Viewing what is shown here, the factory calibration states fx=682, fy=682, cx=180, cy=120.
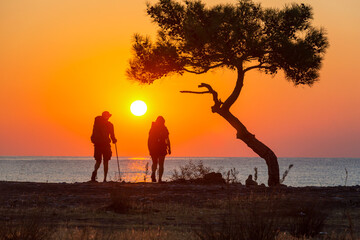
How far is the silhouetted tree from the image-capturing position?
27.7 meters

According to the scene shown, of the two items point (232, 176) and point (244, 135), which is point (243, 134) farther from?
point (232, 176)

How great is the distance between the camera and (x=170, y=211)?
17.0 m

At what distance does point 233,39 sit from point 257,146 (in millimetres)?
4493

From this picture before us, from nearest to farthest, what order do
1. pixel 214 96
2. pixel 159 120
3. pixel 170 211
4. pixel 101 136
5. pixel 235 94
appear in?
pixel 170 211
pixel 101 136
pixel 159 120
pixel 235 94
pixel 214 96

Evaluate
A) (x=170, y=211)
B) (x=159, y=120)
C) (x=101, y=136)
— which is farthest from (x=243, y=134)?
(x=170, y=211)

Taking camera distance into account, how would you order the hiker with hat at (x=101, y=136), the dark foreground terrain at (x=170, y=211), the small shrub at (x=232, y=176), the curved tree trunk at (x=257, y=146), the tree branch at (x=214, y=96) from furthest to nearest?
the tree branch at (x=214, y=96), the curved tree trunk at (x=257, y=146), the hiker with hat at (x=101, y=136), the dark foreground terrain at (x=170, y=211), the small shrub at (x=232, y=176)

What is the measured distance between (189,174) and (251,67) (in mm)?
5218

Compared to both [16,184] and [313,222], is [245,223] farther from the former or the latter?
[16,184]

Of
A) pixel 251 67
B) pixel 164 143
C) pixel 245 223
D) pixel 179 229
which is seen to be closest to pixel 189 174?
pixel 164 143

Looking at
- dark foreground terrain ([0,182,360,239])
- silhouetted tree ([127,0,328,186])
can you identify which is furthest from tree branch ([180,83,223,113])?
dark foreground terrain ([0,182,360,239])

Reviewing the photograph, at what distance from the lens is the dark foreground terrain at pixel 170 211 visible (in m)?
12.0

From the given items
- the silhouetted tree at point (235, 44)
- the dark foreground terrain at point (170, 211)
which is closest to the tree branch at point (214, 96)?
the silhouetted tree at point (235, 44)

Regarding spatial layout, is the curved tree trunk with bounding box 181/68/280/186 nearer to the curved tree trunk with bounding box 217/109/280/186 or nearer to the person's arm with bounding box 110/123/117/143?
the curved tree trunk with bounding box 217/109/280/186

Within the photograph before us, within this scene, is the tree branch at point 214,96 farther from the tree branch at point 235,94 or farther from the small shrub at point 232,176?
the small shrub at point 232,176
